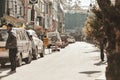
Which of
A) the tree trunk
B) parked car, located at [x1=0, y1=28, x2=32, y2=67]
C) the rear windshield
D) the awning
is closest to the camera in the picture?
the tree trunk

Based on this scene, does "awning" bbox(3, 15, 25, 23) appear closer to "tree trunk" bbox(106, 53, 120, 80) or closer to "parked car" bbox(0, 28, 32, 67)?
"parked car" bbox(0, 28, 32, 67)

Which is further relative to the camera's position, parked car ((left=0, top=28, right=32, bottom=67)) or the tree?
parked car ((left=0, top=28, right=32, bottom=67))

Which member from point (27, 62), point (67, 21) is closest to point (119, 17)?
point (27, 62)

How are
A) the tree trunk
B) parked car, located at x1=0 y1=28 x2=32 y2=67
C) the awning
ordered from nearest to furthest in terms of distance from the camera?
the tree trunk, parked car, located at x1=0 y1=28 x2=32 y2=67, the awning

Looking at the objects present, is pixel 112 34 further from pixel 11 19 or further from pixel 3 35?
pixel 11 19

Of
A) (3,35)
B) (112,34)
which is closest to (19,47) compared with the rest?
(3,35)

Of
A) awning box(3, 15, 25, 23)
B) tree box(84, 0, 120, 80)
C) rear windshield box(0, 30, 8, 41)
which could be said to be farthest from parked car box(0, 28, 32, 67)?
awning box(3, 15, 25, 23)

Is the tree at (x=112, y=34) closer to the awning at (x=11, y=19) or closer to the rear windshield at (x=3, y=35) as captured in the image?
the rear windshield at (x=3, y=35)

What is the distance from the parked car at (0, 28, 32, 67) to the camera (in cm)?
2325

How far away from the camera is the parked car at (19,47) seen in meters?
23.2

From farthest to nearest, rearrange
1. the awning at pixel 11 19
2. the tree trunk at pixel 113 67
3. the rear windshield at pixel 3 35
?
the awning at pixel 11 19 < the rear windshield at pixel 3 35 < the tree trunk at pixel 113 67

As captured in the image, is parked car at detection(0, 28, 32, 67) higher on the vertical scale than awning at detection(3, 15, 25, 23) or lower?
lower

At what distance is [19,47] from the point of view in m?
23.8

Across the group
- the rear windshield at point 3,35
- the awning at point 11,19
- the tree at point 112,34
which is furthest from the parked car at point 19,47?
the awning at point 11,19
